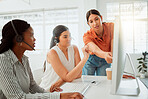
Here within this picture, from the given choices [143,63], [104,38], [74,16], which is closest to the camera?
[104,38]

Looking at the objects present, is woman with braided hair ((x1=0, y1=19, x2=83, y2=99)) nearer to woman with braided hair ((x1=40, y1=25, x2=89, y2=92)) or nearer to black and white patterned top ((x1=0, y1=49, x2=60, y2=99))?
black and white patterned top ((x1=0, y1=49, x2=60, y2=99))

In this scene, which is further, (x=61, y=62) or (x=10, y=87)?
(x=61, y=62)

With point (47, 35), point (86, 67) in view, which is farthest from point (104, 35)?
point (47, 35)

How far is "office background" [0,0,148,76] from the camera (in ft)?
15.7

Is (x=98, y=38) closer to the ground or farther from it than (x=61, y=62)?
farther from it

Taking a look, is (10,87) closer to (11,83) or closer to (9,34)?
(11,83)

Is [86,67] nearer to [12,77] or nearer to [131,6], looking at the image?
[12,77]

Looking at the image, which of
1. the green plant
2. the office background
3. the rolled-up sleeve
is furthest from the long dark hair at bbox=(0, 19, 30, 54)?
the green plant

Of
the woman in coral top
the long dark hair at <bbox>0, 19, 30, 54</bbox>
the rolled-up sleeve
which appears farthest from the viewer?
the woman in coral top

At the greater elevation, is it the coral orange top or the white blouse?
the coral orange top

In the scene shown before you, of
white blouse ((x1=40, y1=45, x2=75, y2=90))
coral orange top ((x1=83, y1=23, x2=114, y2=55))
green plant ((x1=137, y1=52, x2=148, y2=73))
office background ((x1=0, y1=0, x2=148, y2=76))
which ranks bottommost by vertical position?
green plant ((x1=137, y1=52, x2=148, y2=73))

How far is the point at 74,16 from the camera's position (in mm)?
5383

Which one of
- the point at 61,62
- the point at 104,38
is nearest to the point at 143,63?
the point at 104,38

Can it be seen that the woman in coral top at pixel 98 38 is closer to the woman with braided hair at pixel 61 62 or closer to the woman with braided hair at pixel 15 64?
the woman with braided hair at pixel 61 62
